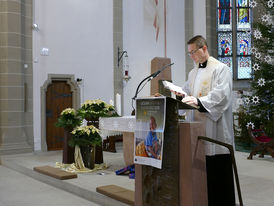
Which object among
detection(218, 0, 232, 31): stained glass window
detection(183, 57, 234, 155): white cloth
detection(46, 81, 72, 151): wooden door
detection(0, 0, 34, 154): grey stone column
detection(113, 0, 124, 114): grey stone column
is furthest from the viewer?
detection(218, 0, 232, 31): stained glass window

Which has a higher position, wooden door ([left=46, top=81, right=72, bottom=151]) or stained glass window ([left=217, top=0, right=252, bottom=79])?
stained glass window ([left=217, top=0, right=252, bottom=79])

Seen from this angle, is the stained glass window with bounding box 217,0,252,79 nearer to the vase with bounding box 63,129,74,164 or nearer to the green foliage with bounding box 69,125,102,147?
the vase with bounding box 63,129,74,164

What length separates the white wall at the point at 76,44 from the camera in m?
9.60

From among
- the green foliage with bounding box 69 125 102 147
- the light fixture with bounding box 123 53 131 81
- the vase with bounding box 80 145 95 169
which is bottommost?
the vase with bounding box 80 145 95 169

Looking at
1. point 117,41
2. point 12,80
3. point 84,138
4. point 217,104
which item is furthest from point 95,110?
point 117,41

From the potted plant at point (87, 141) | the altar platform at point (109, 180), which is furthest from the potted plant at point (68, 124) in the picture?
the altar platform at point (109, 180)

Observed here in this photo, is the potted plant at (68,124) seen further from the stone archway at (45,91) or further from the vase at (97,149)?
the stone archway at (45,91)

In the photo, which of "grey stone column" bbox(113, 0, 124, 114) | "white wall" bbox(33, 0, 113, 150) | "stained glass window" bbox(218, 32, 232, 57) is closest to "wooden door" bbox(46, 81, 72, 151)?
"white wall" bbox(33, 0, 113, 150)

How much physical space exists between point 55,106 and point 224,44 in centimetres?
635

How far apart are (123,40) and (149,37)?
0.91 m

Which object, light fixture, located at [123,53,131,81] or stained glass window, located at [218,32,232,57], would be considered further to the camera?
stained glass window, located at [218,32,232,57]

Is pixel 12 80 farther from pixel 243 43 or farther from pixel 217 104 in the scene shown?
pixel 243 43

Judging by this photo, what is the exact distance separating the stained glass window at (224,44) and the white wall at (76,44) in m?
4.18

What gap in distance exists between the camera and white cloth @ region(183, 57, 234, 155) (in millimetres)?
3340
